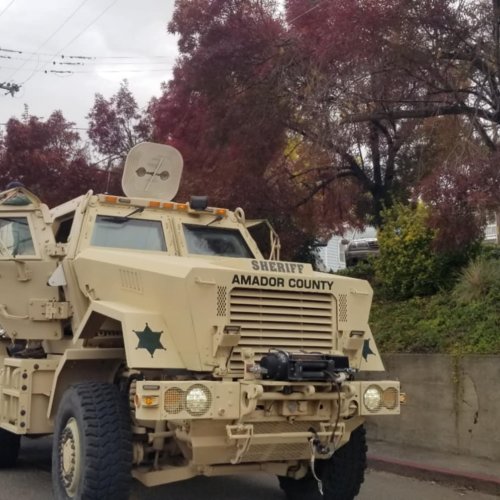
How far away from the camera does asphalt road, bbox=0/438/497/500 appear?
761 cm

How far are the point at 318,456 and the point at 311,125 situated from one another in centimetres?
604

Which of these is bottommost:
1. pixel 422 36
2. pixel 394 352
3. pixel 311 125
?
pixel 394 352

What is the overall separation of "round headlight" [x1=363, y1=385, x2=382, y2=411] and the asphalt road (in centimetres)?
187

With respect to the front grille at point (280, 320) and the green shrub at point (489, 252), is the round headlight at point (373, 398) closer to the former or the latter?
the front grille at point (280, 320)

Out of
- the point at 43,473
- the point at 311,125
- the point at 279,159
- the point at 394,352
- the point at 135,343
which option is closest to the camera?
the point at 135,343

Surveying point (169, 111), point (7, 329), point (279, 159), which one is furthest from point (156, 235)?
point (169, 111)

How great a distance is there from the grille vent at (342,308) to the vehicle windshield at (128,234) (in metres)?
2.04

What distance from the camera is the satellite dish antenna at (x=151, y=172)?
27.9 ft

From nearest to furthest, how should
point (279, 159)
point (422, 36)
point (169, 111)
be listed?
point (422, 36) < point (279, 159) < point (169, 111)

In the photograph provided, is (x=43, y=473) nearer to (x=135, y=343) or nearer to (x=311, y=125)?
(x=135, y=343)

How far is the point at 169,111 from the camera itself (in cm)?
1516

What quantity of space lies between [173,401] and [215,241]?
9.20 ft

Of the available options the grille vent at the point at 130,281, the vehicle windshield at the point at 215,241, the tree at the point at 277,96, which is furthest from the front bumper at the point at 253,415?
the tree at the point at 277,96

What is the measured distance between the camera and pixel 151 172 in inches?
339
